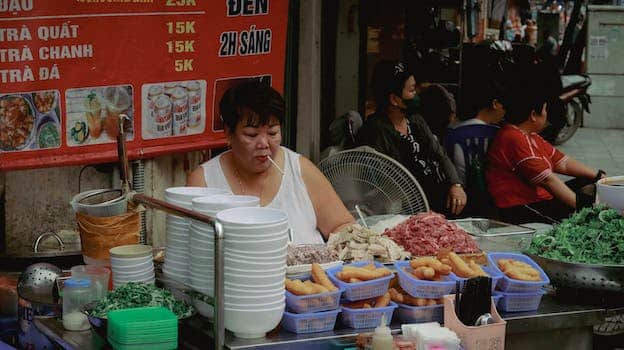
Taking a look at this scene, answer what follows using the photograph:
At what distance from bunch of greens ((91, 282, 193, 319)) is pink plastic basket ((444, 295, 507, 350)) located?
935mm

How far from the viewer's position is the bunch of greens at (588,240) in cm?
393

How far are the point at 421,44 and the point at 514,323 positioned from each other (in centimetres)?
549

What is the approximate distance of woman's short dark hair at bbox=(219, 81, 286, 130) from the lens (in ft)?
15.4

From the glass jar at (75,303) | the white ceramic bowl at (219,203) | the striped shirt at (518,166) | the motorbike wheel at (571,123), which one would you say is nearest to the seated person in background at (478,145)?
the striped shirt at (518,166)

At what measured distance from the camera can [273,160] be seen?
4914 mm

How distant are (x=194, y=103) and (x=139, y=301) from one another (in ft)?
9.44

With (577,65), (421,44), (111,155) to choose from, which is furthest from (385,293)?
(577,65)

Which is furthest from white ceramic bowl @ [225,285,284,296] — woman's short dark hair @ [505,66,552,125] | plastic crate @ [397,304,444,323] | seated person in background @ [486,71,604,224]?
woman's short dark hair @ [505,66,552,125]

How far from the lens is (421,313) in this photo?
11.5ft

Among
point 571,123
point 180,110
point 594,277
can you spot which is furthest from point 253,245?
point 571,123

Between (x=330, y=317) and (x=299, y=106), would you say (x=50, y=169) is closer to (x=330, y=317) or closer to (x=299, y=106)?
(x=299, y=106)

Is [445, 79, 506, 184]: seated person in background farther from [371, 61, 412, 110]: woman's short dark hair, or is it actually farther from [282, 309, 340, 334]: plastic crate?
[282, 309, 340, 334]: plastic crate

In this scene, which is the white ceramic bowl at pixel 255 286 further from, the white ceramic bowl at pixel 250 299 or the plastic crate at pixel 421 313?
the plastic crate at pixel 421 313

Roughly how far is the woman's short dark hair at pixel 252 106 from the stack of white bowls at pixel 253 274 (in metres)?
1.55
